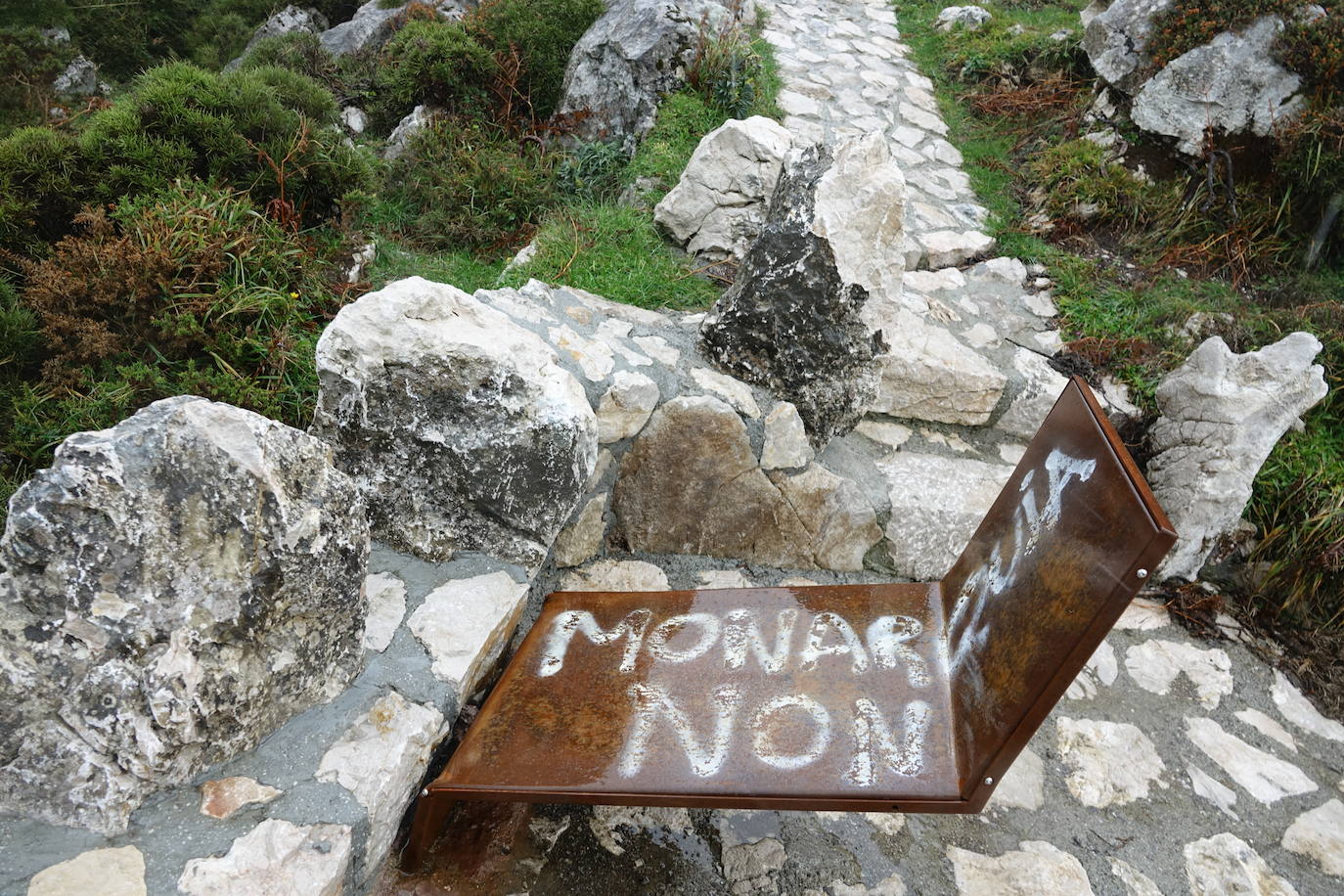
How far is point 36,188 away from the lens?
3.50m

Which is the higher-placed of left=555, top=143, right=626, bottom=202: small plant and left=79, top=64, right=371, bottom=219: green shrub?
left=79, top=64, right=371, bottom=219: green shrub

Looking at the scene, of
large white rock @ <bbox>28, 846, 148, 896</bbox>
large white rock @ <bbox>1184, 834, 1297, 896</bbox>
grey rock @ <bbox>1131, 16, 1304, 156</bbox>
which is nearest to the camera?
large white rock @ <bbox>28, 846, 148, 896</bbox>

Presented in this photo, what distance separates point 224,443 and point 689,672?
1342mm

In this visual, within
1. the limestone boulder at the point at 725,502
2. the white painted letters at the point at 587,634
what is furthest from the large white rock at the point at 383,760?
the limestone boulder at the point at 725,502

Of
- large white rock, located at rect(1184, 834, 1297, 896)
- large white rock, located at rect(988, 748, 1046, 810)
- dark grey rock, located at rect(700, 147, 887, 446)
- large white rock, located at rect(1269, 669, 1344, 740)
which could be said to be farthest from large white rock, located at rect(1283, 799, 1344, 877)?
dark grey rock, located at rect(700, 147, 887, 446)

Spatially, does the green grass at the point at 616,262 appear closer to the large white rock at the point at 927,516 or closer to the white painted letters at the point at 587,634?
the large white rock at the point at 927,516

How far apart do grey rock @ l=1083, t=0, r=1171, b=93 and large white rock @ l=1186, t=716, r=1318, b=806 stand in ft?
14.7

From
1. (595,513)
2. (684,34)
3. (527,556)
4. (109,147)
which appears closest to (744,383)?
(595,513)

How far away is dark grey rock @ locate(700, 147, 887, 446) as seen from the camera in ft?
10.00

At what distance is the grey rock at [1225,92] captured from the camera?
4895mm

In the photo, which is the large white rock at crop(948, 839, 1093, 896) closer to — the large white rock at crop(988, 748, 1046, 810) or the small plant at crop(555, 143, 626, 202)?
the large white rock at crop(988, 748, 1046, 810)

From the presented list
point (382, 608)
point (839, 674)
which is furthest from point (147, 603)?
point (839, 674)

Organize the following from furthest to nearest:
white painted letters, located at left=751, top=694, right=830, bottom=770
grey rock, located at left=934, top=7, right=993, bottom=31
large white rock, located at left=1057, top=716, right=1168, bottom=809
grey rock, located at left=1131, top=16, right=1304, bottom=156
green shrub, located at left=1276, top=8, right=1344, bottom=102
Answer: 1. grey rock, located at left=934, top=7, right=993, bottom=31
2. grey rock, located at left=1131, top=16, right=1304, bottom=156
3. green shrub, located at left=1276, top=8, right=1344, bottom=102
4. large white rock, located at left=1057, top=716, right=1168, bottom=809
5. white painted letters, located at left=751, top=694, right=830, bottom=770

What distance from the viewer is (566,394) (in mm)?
2525
